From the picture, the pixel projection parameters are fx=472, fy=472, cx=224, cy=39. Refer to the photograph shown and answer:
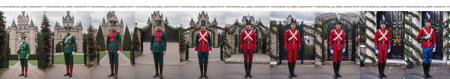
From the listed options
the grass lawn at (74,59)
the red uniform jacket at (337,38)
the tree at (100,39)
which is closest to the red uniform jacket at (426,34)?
the red uniform jacket at (337,38)

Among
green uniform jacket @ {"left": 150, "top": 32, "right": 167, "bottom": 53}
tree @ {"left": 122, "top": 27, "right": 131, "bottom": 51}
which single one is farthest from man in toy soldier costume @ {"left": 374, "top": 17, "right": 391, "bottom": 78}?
tree @ {"left": 122, "top": 27, "right": 131, "bottom": 51}

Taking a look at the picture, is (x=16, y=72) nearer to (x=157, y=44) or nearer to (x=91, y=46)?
(x=91, y=46)

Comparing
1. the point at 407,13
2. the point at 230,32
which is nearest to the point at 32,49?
the point at 230,32

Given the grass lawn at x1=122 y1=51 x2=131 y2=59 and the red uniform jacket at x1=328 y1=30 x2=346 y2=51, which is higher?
the red uniform jacket at x1=328 y1=30 x2=346 y2=51

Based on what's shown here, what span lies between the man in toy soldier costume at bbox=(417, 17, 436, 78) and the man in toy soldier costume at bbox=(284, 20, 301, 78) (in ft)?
7.10

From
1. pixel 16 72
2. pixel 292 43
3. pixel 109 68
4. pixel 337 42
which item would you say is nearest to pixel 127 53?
pixel 109 68

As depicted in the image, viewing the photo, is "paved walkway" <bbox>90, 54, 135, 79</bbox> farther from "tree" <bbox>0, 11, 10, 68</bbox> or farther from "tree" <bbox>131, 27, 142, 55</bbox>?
"tree" <bbox>0, 11, 10, 68</bbox>

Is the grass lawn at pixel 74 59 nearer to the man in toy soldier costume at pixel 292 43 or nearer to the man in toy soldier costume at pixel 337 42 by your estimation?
the man in toy soldier costume at pixel 292 43

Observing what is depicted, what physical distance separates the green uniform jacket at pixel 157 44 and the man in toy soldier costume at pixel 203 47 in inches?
23.0

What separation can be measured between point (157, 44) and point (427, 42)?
15.9ft

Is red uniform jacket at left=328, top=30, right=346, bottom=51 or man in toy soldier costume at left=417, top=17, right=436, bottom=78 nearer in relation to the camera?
man in toy soldier costume at left=417, top=17, right=436, bottom=78

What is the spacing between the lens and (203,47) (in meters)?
8.67

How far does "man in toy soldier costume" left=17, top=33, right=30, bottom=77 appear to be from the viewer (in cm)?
863
